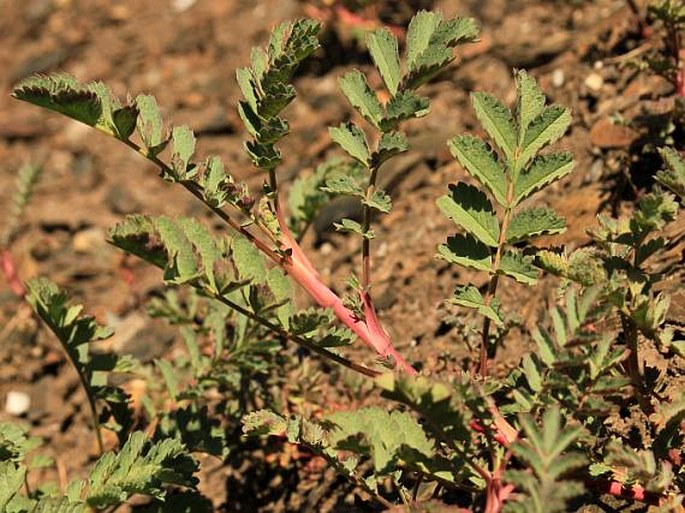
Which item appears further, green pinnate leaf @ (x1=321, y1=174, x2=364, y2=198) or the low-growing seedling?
green pinnate leaf @ (x1=321, y1=174, x2=364, y2=198)

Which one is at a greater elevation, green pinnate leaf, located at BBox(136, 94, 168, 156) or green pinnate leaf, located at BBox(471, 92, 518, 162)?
green pinnate leaf, located at BBox(136, 94, 168, 156)

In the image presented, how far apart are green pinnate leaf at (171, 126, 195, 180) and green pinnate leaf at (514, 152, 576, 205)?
741mm

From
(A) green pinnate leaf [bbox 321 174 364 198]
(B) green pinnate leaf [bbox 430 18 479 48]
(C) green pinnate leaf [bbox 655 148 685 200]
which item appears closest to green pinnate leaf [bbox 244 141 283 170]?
(A) green pinnate leaf [bbox 321 174 364 198]

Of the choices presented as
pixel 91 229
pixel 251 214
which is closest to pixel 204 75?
pixel 91 229

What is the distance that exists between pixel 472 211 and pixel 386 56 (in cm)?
41

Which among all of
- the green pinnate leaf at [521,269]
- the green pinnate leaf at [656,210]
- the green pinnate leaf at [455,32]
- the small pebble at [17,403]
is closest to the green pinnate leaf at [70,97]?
the green pinnate leaf at [455,32]

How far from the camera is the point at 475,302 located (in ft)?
6.82

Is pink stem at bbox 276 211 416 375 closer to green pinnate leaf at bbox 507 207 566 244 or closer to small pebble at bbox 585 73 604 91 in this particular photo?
green pinnate leaf at bbox 507 207 566 244

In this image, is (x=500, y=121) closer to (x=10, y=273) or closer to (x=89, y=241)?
(x=10, y=273)

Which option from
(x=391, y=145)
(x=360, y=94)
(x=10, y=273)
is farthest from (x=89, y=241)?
(x=391, y=145)

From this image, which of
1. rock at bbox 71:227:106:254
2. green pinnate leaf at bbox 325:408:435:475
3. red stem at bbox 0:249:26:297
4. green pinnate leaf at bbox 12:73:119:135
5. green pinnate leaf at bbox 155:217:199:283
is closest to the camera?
green pinnate leaf at bbox 325:408:435:475

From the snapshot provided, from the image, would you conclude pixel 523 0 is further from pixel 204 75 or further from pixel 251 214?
pixel 251 214

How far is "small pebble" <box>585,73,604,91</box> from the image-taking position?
3.49 m

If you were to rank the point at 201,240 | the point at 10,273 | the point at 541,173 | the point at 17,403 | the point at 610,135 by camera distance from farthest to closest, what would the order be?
the point at 10,273 < the point at 17,403 < the point at 610,135 < the point at 201,240 < the point at 541,173
